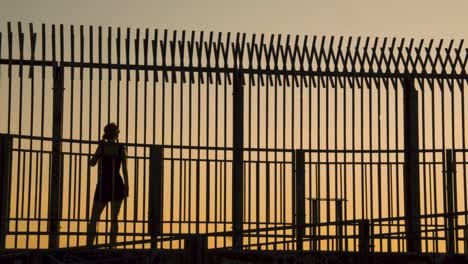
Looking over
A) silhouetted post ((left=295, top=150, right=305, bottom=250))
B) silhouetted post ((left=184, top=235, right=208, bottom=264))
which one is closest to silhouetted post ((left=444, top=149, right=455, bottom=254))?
silhouetted post ((left=295, top=150, right=305, bottom=250))

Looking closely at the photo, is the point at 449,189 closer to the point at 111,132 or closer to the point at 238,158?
the point at 238,158

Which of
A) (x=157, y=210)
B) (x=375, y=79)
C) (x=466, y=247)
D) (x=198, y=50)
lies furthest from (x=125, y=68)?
(x=466, y=247)

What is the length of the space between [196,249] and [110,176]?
3743 mm

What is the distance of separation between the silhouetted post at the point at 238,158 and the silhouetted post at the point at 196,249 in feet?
12.2

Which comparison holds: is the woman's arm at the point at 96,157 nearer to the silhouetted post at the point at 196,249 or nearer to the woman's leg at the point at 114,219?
the woman's leg at the point at 114,219

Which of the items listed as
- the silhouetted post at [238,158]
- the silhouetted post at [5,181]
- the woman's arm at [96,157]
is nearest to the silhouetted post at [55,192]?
the woman's arm at [96,157]

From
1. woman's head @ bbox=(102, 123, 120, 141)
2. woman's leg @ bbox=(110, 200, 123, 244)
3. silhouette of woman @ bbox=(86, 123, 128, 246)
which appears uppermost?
woman's head @ bbox=(102, 123, 120, 141)

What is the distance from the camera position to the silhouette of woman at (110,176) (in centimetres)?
1547

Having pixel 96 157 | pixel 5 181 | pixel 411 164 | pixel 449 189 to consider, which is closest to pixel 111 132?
pixel 96 157

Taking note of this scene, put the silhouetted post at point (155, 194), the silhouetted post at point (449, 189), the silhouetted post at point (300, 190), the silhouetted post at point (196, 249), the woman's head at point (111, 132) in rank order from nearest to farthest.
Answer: the silhouetted post at point (196, 249)
the silhouetted post at point (155, 194)
the woman's head at point (111, 132)
the silhouetted post at point (300, 190)
the silhouetted post at point (449, 189)

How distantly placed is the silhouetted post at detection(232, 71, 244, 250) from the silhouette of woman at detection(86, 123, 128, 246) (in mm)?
1602

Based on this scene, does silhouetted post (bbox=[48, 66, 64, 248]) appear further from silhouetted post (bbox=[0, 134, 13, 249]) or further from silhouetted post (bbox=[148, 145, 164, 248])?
silhouetted post (bbox=[148, 145, 164, 248])

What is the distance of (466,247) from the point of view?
47.6ft

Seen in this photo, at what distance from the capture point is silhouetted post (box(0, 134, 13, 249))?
1485cm
